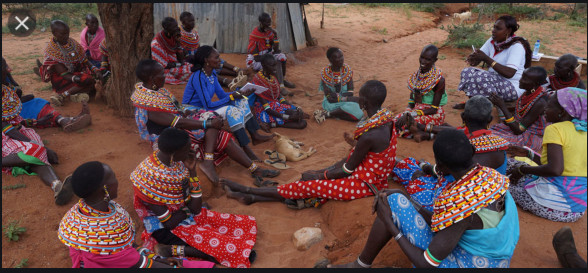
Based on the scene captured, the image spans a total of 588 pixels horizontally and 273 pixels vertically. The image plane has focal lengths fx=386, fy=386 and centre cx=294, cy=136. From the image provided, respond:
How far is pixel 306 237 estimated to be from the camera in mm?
3514

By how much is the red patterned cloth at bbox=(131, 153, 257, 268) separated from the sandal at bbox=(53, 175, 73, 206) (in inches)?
43.7

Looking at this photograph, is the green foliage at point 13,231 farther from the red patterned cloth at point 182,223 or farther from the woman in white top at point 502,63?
the woman in white top at point 502,63

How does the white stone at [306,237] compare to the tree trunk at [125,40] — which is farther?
the tree trunk at [125,40]

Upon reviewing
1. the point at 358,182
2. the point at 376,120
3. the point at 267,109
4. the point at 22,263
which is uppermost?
the point at 376,120

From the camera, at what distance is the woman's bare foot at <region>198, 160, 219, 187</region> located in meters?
4.41

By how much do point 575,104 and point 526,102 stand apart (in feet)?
7.29

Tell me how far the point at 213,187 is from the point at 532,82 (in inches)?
158

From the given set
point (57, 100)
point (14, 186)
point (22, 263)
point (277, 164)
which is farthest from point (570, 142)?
point (57, 100)

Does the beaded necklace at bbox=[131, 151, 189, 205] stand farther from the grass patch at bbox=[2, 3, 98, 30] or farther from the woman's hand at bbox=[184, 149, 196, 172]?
the grass patch at bbox=[2, 3, 98, 30]

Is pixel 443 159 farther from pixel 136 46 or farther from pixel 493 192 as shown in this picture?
pixel 136 46

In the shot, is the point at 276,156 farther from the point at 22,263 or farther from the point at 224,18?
the point at 224,18

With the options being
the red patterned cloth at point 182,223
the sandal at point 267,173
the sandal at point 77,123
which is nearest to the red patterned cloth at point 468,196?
the red patterned cloth at point 182,223

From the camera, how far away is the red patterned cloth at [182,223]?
319 centimetres

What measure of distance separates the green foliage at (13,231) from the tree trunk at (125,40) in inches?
104
